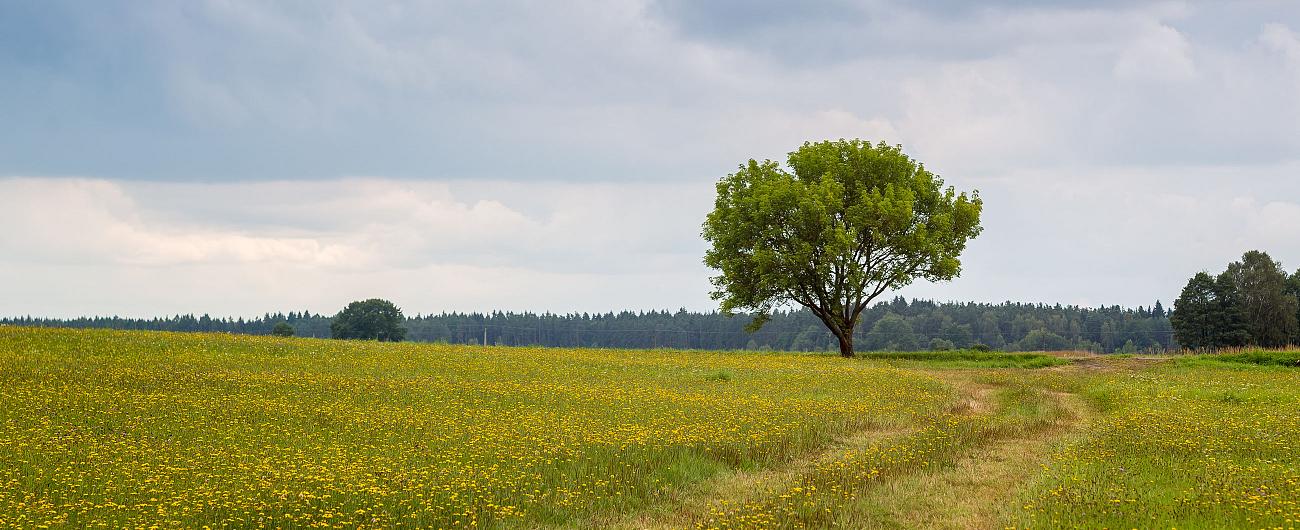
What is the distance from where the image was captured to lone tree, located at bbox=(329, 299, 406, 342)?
123562mm

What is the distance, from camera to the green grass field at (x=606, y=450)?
40.3ft

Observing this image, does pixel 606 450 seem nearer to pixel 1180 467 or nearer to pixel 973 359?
pixel 1180 467

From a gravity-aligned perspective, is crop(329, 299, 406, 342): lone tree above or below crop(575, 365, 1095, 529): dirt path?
above

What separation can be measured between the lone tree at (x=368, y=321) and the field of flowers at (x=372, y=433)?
9020cm

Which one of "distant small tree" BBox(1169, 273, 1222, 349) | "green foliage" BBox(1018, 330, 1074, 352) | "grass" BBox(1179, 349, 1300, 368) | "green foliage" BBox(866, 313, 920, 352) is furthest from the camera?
"green foliage" BBox(866, 313, 920, 352)

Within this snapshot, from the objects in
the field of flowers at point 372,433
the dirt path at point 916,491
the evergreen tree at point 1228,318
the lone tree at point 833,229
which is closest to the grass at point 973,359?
the lone tree at point 833,229

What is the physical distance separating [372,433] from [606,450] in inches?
212

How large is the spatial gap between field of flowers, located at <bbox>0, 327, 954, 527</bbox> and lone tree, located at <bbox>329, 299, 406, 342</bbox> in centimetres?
9020

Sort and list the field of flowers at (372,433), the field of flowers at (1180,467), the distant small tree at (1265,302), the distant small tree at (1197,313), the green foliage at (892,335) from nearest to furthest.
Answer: the field of flowers at (1180,467) → the field of flowers at (372,433) → the distant small tree at (1265,302) → the distant small tree at (1197,313) → the green foliage at (892,335)

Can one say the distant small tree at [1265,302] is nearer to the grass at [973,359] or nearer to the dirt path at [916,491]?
the grass at [973,359]

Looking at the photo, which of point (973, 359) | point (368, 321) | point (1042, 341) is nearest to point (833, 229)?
point (973, 359)

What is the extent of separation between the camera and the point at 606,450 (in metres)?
16.7

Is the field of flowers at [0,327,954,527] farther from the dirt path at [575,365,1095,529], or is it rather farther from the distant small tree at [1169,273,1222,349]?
the distant small tree at [1169,273,1222,349]

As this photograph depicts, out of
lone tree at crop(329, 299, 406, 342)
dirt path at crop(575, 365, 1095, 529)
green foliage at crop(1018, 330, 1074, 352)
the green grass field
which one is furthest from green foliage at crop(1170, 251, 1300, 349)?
lone tree at crop(329, 299, 406, 342)
